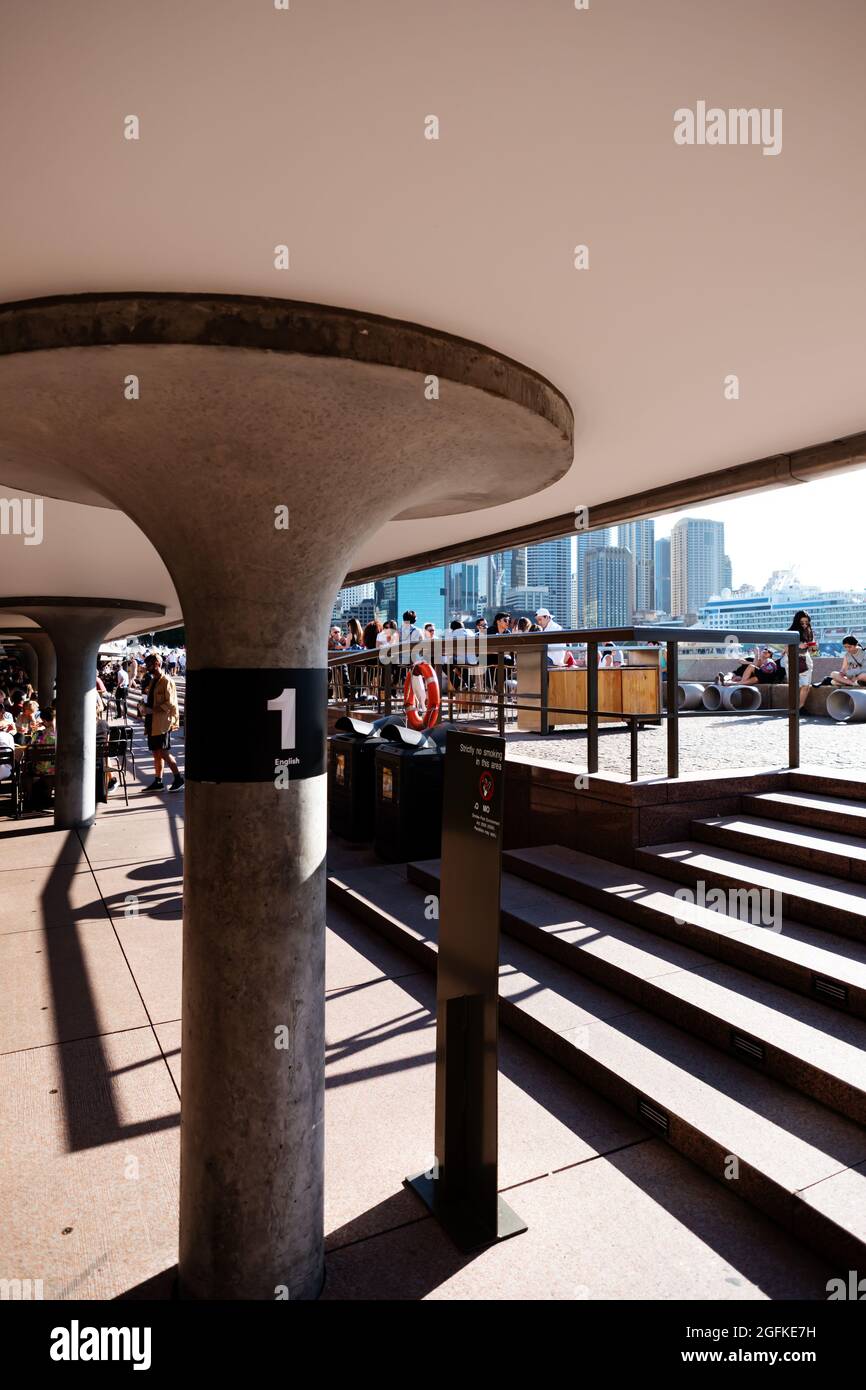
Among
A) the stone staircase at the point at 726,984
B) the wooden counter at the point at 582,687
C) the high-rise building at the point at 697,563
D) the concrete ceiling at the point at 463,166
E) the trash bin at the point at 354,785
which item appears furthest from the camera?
the high-rise building at the point at 697,563

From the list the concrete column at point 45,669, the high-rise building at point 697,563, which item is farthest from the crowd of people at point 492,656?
the high-rise building at point 697,563

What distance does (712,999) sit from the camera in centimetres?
429

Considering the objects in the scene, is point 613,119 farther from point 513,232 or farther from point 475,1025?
point 475,1025

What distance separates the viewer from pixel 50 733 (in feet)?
44.2

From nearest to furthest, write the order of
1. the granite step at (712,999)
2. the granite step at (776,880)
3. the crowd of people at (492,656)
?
the granite step at (712,999) → the granite step at (776,880) → the crowd of people at (492,656)

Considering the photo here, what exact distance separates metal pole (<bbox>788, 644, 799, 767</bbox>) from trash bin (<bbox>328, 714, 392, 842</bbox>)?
14.2 ft

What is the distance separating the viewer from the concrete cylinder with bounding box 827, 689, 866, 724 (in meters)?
12.5

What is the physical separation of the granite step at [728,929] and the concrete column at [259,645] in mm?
2780

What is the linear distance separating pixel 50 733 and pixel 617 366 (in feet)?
42.3

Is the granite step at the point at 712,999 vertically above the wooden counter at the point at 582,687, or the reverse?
the wooden counter at the point at 582,687

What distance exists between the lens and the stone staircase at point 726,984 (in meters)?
3.32

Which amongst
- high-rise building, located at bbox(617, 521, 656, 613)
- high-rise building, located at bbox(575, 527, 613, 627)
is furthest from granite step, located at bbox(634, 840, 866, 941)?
high-rise building, located at bbox(617, 521, 656, 613)

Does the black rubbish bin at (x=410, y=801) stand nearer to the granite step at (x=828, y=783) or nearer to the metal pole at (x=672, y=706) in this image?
the metal pole at (x=672, y=706)

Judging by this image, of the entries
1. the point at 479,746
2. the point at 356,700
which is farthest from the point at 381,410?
the point at 356,700
